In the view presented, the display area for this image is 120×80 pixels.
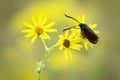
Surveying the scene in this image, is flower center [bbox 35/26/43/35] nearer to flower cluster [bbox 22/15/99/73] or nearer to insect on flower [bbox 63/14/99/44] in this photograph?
flower cluster [bbox 22/15/99/73]

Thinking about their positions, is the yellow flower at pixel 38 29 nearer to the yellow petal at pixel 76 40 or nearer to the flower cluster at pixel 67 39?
the flower cluster at pixel 67 39

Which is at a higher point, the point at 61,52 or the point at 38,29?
the point at 61,52

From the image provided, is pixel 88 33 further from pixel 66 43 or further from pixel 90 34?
pixel 66 43

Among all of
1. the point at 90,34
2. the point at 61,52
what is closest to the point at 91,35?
the point at 90,34

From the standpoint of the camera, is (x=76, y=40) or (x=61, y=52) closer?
(x=76, y=40)

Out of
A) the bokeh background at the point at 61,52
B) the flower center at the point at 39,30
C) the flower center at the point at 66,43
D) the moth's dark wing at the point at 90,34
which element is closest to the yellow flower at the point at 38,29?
the flower center at the point at 39,30

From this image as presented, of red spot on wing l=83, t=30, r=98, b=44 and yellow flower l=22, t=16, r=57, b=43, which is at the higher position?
yellow flower l=22, t=16, r=57, b=43

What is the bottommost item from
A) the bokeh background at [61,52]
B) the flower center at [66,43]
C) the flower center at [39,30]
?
the flower center at [66,43]

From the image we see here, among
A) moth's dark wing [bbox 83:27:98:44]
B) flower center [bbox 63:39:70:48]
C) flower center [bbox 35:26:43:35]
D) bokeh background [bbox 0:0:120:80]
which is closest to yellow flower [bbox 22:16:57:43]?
flower center [bbox 35:26:43:35]

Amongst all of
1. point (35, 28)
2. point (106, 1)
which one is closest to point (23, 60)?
point (35, 28)

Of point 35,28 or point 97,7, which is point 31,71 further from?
point 97,7
